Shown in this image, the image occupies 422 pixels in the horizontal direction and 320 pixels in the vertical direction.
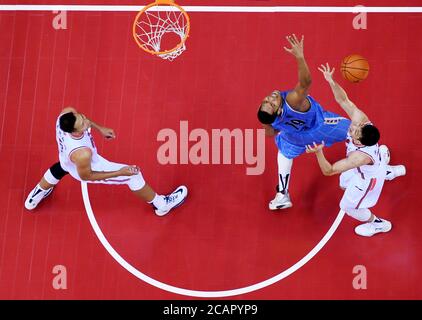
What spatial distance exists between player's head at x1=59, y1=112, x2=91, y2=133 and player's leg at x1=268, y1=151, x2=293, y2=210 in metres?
2.57

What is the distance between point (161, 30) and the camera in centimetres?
897

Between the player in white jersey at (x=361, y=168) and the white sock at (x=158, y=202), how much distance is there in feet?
6.99

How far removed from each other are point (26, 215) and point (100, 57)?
8.16 feet

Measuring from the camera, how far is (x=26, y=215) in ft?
28.2

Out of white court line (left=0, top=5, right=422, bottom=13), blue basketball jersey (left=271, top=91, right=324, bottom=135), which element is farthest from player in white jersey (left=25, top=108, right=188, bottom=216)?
white court line (left=0, top=5, right=422, bottom=13)

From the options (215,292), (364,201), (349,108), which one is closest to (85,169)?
(215,292)

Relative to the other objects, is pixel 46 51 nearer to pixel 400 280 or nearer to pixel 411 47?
pixel 411 47

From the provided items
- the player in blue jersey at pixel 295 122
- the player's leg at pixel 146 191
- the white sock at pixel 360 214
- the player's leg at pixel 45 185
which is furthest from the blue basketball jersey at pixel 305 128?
the player's leg at pixel 45 185

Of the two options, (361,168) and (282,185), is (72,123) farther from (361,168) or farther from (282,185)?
(361,168)

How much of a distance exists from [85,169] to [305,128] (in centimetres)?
266

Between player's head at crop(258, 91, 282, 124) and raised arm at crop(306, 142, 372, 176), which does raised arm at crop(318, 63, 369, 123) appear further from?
player's head at crop(258, 91, 282, 124)

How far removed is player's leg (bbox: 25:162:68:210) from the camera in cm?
811

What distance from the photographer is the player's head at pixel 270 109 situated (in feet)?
23.3

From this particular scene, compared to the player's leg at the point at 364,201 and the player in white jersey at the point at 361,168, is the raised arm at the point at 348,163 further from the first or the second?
the player's leg at the point at 364,201
